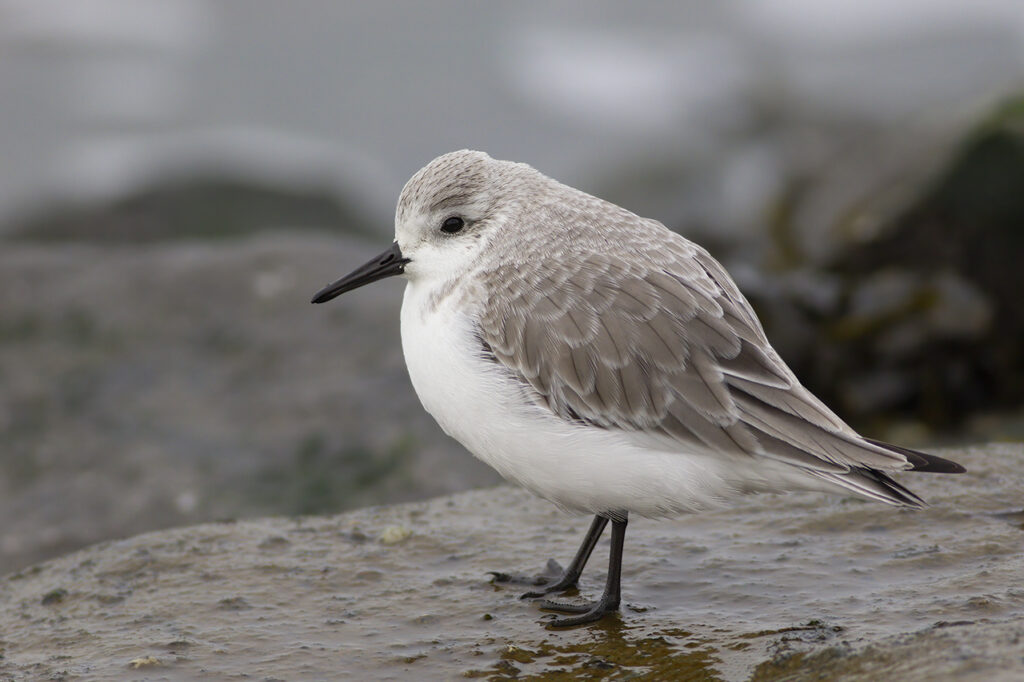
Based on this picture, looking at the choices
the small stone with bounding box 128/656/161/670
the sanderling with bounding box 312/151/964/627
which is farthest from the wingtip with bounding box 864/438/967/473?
the small stone with bounding box 128/656/161/670

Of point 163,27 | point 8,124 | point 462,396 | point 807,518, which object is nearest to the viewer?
point 462,396

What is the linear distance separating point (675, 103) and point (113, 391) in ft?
36.8

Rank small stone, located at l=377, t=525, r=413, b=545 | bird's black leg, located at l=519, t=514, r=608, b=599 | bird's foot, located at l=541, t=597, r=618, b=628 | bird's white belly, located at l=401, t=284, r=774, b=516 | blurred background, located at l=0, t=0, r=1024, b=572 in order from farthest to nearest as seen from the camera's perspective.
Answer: blurred background, located at l=0, t=0, r=1024, b=572 < small stone, located at l=377, t=525, r=413, b=545 < bird's black leg, located at l=519, t=514, r=608, b=599 < bird's foot, located at l=541, t=597, r=618, b=628 < bird's white belly, located at l=401, t=284, r=774, b=516

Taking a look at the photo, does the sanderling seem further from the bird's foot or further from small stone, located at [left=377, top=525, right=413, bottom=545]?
small stone, located at [left=377, top=525, right=413, bottom=545]

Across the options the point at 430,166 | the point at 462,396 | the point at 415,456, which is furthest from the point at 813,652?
the point at 415,456

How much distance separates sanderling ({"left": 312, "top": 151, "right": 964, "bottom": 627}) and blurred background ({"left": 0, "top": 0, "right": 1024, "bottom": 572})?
292 centimetres

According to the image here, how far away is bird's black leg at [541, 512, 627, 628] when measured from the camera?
503 centimetres

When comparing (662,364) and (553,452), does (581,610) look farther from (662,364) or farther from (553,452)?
(662,364)

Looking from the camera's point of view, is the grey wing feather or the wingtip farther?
the grey wing feather

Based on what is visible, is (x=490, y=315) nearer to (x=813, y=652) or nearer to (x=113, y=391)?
(x=813, y=652)

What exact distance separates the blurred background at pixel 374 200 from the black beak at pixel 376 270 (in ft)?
7.78

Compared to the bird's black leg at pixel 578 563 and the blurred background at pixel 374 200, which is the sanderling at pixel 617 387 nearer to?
the bird's black leg at pixel 578 563

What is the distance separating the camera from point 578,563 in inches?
215

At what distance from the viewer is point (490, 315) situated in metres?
5.06
